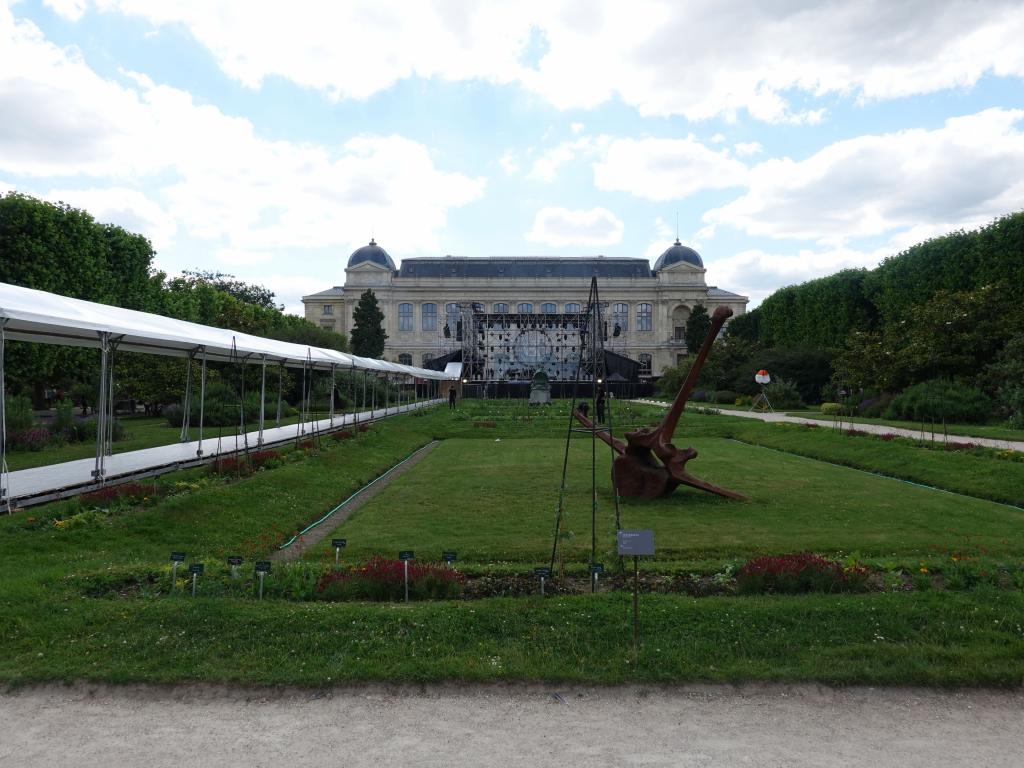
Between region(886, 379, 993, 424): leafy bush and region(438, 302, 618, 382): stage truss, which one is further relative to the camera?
region(438, 302, 618, 382): stage truss

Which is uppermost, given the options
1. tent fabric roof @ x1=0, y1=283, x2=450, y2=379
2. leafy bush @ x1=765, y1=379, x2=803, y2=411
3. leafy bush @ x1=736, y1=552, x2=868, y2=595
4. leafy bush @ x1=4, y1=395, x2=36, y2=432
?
tent fabric roof @ x1=0, y1=283, x2=450, y2=379

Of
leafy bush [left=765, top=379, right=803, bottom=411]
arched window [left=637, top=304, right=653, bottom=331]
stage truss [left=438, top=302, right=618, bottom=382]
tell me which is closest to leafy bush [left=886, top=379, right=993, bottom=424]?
leafy bush [left=765, top=379, right=803, bottom=411]

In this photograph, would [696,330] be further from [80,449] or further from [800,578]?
[800,578]

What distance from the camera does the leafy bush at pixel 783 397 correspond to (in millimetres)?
41531

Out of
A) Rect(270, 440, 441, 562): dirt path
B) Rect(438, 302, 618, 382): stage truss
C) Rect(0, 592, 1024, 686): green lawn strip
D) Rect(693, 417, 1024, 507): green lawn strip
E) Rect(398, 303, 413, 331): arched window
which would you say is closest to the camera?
Rect(0, 592, 1024, 686): green lawn strip

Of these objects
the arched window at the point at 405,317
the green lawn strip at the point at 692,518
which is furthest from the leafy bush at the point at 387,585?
the arched window at the point at 405,317

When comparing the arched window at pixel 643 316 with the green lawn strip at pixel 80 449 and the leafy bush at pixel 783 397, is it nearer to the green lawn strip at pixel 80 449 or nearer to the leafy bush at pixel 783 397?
the leafy bush at pixel 783 397

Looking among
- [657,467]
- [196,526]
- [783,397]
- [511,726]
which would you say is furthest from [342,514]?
[783,397]

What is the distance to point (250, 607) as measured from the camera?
6379mm

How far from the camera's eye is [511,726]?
15.6 ft

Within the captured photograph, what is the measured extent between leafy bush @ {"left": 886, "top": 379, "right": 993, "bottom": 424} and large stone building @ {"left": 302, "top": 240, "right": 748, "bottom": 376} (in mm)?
63610

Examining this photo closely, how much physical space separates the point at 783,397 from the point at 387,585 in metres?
38.8

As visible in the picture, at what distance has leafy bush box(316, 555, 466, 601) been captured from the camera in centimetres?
707

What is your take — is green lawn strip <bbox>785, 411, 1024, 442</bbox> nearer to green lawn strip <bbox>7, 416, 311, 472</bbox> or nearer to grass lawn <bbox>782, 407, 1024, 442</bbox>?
grass lawn <bbox>782, 407, 1024, 442</bbox>
